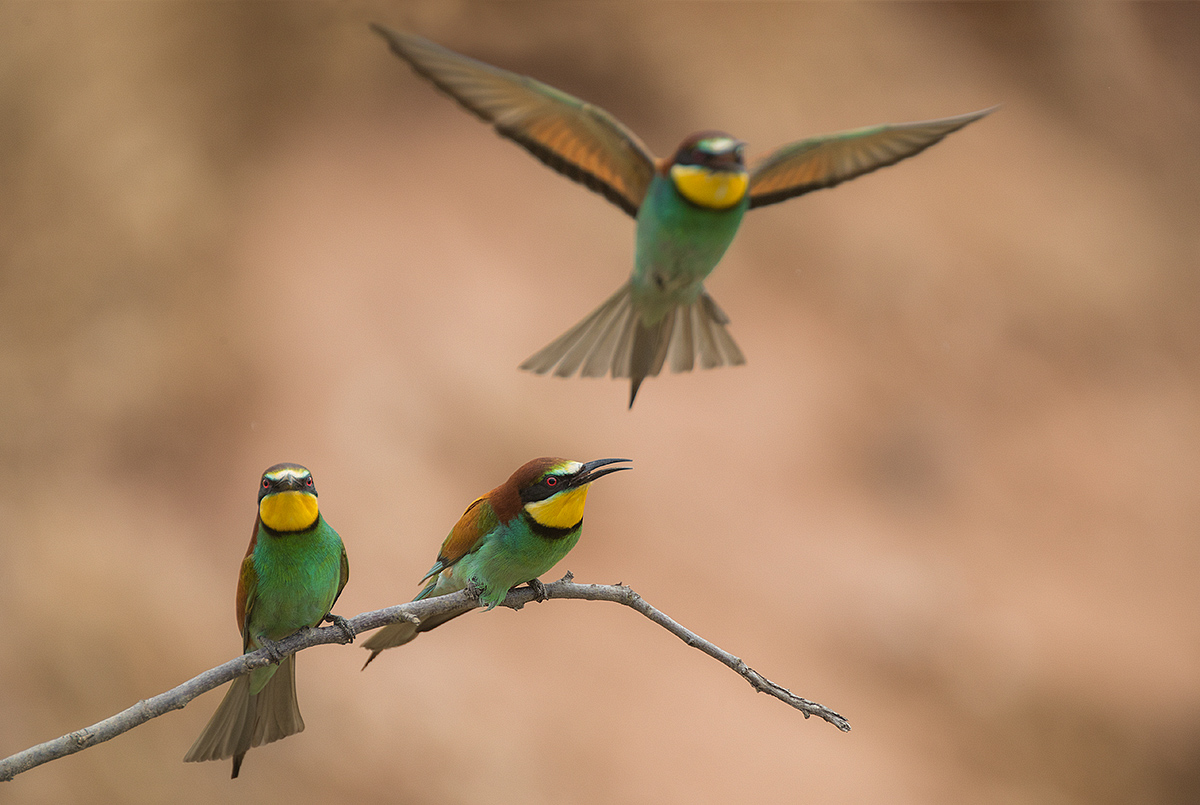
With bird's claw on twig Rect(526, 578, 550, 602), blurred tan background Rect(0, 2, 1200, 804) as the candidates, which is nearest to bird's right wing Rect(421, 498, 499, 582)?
bird's claw on twig Rect(526, 578, 550, 602)

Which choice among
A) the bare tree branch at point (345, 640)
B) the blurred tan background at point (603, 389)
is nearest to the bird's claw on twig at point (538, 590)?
the bare tree branch at point (345, 640)

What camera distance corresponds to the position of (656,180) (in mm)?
1235

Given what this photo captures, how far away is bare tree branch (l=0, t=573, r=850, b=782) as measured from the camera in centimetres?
124

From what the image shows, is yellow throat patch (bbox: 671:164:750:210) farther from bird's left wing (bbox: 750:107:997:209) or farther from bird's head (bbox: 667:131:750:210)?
bird's left wing (bbox: 750:107:997:209)

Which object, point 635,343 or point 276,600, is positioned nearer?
point 635,343

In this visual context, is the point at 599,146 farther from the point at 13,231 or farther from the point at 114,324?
the point at 13,231

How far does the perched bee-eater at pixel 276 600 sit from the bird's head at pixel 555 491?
0.37 metres

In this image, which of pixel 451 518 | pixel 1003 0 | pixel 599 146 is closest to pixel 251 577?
pixel 599 146

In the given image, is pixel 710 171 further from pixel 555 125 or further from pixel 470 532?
pixel 470 532

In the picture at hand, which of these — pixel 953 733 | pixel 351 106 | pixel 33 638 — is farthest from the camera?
pixel 351 106

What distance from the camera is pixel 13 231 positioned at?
Answer: 14.2 feet

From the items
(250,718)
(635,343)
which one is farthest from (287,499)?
(635,343)

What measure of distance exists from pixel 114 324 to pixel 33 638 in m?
1.34

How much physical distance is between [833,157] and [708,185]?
0.28 metres
